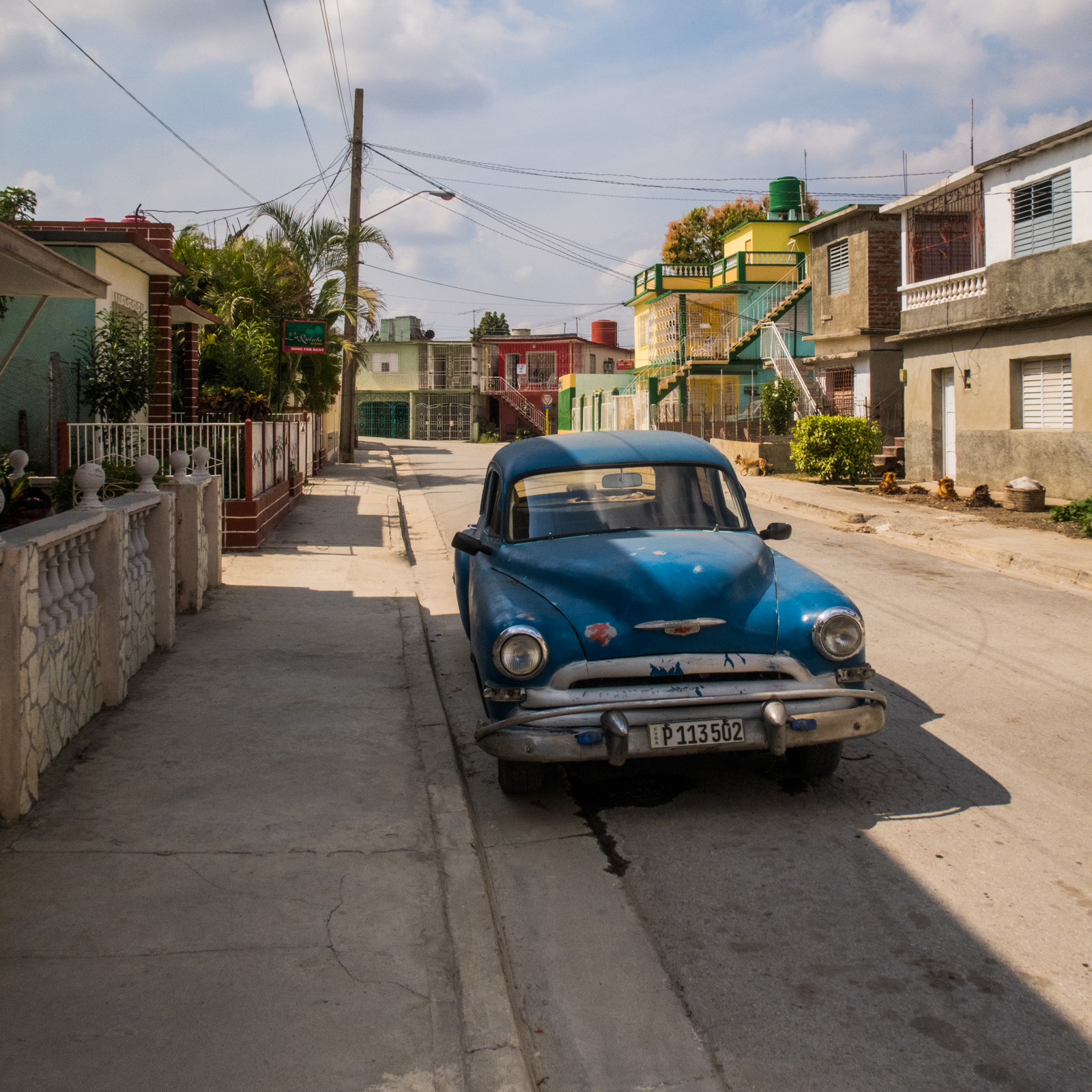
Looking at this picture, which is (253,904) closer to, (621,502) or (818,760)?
(818,760)

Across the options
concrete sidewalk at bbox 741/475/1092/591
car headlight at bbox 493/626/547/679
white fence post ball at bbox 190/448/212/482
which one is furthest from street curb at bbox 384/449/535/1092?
concrete sidewalk at bbox 741/475/1092/591

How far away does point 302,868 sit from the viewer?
13.5 feet

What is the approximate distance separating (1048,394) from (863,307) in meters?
9.36

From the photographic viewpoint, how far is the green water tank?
40.9 meters

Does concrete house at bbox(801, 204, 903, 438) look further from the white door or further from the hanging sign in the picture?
the hanging sign

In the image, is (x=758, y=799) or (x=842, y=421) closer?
(x=758, y=799)

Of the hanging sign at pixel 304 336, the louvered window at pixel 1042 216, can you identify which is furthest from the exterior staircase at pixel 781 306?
the hanging sign at pixel 304 336

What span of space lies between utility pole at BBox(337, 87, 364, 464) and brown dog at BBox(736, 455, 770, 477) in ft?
33.5

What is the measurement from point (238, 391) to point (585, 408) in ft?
109

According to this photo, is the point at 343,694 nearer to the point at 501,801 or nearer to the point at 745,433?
the point at 501,801

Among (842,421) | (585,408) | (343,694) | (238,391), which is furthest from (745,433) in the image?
(343,694)

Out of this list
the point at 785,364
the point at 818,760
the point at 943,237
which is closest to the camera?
the point at 818,760

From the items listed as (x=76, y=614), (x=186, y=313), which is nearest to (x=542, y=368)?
(x=186, y=313)

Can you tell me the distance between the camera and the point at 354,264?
92.6 ft
